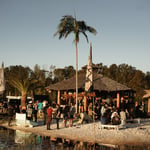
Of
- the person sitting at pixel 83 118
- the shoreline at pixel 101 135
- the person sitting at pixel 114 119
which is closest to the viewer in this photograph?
the shoreline at pixel 101 135

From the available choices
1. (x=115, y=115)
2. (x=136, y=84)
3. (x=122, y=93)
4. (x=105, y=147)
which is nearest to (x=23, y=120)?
(x=115, y=115)

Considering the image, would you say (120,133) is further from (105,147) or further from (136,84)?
(136,84)

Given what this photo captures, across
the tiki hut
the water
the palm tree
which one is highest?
the palm tree

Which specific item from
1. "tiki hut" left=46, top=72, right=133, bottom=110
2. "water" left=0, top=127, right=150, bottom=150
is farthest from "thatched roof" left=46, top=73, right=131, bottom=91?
"water" left=0, top=127, right=150, bottom=150

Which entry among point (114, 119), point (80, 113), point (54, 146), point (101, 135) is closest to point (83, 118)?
point (80, 113)

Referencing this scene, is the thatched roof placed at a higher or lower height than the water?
higher

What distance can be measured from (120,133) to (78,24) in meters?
11.8

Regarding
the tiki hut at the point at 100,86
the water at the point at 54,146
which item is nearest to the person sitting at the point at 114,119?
the water at the point at 54,146

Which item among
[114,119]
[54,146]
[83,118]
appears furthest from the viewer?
[83,118]

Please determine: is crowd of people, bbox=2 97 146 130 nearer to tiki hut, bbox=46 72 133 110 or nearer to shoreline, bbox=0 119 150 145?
shoreline, bbox=0 119 150 145

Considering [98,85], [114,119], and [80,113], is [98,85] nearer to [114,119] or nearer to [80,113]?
[80,113]

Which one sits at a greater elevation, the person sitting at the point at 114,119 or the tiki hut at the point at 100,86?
the tiki hut at the point at 100,86

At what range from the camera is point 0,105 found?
1057 inches

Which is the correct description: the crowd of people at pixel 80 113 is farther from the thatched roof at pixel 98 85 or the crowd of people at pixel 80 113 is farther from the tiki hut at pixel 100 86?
the thatched roof at pixel 98 85
